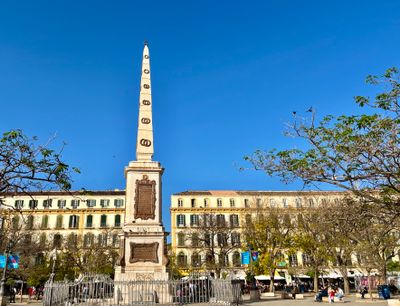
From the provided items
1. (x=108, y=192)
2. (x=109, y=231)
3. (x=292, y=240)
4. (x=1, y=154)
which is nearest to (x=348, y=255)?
(x=292, y=240)

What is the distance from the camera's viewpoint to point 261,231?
36.3 m

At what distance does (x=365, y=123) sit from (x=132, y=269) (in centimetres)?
1147

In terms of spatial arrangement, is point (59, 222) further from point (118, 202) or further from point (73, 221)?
point (118, 202)

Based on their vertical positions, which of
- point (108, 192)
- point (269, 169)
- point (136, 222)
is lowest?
point (136, 222)

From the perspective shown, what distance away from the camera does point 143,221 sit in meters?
17.6

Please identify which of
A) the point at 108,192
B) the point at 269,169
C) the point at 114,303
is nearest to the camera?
the point at 269,169

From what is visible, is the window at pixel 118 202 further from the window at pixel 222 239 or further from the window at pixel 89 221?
the window at pixel 222 239

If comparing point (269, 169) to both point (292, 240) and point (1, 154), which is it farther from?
point (292, 240)

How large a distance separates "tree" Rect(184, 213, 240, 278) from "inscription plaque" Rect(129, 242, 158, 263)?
2555cm

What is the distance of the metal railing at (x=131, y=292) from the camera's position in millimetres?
14961

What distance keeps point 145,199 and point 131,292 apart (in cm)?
458

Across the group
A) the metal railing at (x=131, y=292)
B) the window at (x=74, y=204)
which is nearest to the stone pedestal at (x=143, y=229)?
the metal railing at (x=131, y=292)

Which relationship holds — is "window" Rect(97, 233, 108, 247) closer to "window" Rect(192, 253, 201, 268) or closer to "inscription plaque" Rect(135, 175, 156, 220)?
"window" Rect(192, 253, 201, 268)

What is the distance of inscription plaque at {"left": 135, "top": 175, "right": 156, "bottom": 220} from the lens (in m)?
17.7
